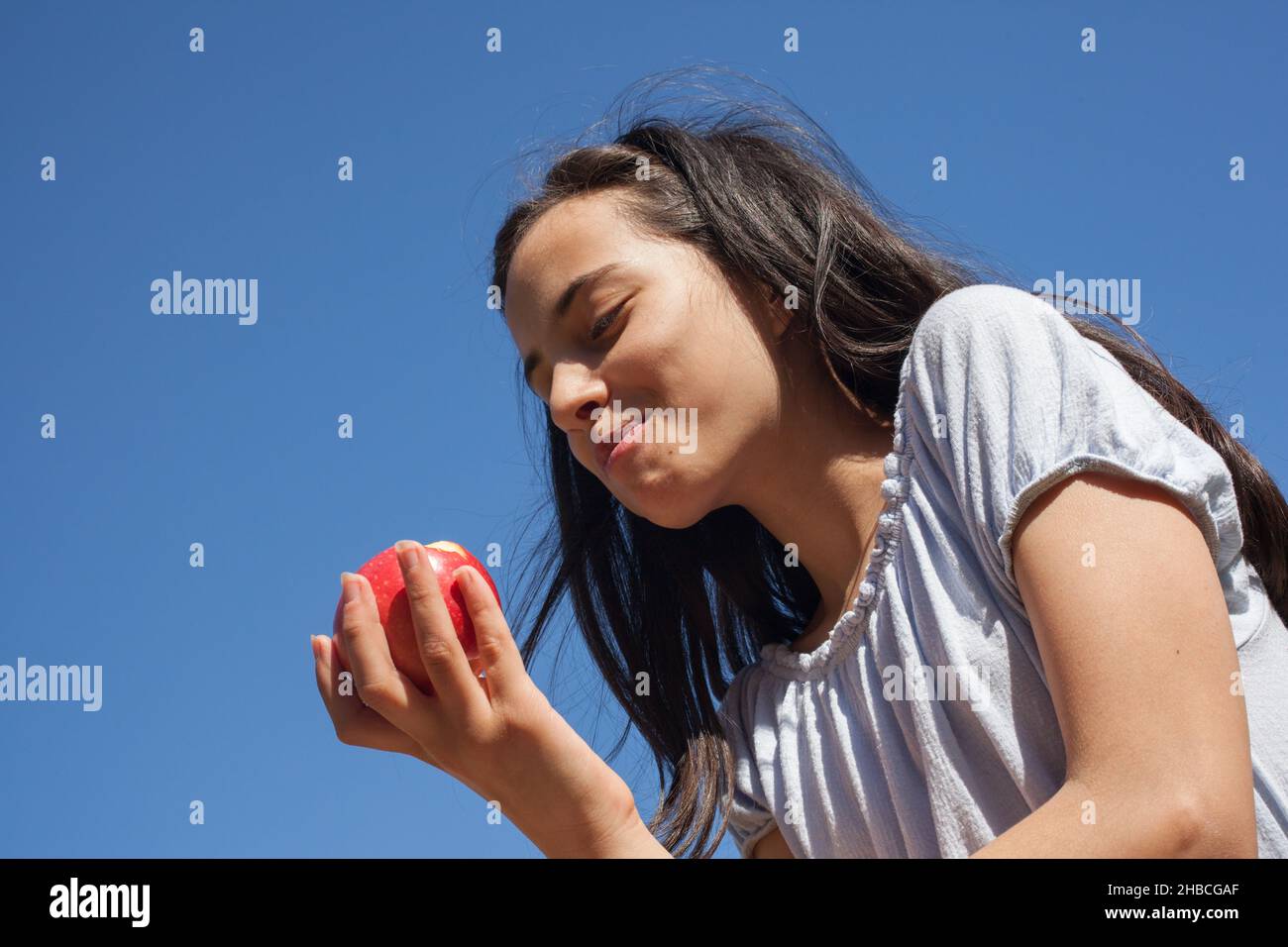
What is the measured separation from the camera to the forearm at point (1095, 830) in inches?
98.5

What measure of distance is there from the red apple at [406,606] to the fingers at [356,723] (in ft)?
0.53

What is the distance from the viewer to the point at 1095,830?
2.54 m

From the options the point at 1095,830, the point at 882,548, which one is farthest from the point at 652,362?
the point at 1095,830

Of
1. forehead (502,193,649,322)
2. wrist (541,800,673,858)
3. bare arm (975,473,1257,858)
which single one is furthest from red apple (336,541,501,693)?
bare arm (975,473,1257,858)

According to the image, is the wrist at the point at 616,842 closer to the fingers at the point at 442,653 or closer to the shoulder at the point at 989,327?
the fingers at the point at 442,653

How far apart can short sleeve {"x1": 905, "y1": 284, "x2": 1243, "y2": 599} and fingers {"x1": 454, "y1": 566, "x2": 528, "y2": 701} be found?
3.63 ft

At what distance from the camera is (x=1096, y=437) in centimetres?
286

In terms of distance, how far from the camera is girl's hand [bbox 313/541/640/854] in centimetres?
310

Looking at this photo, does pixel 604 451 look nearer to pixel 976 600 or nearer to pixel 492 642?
pixel 492 642

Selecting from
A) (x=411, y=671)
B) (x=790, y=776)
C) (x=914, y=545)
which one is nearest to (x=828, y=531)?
(x=914, y=545)

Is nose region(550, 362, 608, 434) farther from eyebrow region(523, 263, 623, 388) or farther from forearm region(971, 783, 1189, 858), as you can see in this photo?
forearm region(971, 783, 1189, 858)

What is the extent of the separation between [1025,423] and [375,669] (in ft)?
5.33

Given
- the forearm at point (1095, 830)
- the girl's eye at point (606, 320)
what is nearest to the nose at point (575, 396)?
the girl's eye at point (606, 320)
